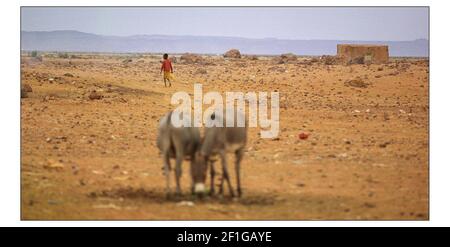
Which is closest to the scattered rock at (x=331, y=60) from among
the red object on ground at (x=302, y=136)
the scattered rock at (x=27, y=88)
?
the scattered rock at (x=27, y=88)

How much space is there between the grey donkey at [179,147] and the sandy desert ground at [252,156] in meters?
0.31

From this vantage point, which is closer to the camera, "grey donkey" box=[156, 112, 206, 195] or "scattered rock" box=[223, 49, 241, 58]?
"grey donkey" box=[156, 112, 206, 195]

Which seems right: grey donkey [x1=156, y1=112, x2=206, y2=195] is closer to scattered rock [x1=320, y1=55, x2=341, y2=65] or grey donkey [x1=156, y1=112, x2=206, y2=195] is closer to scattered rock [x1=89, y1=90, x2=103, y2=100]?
scattered rock [x1=89, y1=90, x2=103, y2=100]

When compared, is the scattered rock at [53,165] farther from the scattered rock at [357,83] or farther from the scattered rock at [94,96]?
the scattered rock at [357,83]

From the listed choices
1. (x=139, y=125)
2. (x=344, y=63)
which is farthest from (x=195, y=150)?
(x=344, y=63)

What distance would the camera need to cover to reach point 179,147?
987 cm

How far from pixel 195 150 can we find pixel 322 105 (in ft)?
36.5

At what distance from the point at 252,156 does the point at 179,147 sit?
3.57 meters

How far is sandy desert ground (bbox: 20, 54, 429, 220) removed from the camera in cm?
1009

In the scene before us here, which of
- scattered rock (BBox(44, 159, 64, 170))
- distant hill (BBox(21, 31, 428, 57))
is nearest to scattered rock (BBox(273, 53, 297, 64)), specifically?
distant hill (BBox(21, 31, 428, 57))

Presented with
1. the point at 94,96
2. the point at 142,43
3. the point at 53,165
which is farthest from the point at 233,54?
the point at 53,165

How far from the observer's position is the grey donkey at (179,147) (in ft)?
32.4

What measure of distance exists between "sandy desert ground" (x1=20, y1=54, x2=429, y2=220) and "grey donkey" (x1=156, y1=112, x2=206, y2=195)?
306mm
